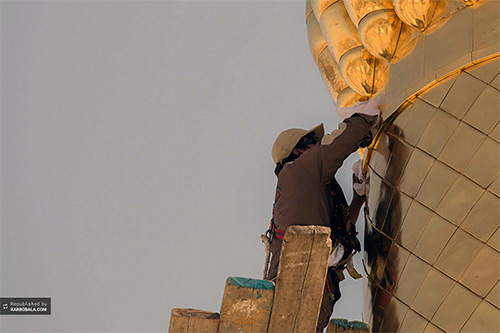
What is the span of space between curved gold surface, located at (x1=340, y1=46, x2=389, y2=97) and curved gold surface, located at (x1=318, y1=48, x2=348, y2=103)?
0.66 m

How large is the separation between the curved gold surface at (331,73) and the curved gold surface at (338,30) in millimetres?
427

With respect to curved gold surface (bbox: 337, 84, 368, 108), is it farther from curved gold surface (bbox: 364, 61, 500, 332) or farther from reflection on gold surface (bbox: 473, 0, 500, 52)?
reflection on gold surface (bbox: 473, 0, 500, 52)

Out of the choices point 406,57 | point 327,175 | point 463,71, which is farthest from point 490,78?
point 327,175

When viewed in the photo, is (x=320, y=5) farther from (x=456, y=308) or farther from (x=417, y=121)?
(x=456, y=308)

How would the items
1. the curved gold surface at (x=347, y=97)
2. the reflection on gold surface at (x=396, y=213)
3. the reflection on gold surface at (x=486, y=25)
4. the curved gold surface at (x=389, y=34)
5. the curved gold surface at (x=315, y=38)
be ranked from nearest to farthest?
the reflection on gold surface at (x=486, y=25) → the reflection on gold surface at (x=396, y=213) → the curved gold surface at (x=389, y=34) → the curved gold surface at (x=347, y=97) → the curved gold surface at (x=315, y=38)

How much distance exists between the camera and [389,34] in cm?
441

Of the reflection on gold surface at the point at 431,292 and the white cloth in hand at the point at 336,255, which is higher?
the white cloth in hand at the point at 336,255

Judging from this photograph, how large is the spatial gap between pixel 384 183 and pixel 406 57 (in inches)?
23.4

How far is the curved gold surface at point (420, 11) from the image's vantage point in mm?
4227

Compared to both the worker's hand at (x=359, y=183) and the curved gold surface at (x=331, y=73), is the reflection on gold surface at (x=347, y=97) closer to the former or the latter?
the curved gold surface at (x=331, y=73)

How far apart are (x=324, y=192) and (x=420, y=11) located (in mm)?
913

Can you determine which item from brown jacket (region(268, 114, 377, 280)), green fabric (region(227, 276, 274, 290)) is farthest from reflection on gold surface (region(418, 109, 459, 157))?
green fabric (region(227, 276, 274, 290))

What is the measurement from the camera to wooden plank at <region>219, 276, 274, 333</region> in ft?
11.5

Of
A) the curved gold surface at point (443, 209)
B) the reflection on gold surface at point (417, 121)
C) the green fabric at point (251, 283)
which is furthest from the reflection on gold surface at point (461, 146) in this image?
the green fabric at point (251, 283)
